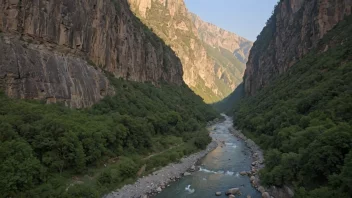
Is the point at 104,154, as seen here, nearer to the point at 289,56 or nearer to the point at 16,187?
the point at 16,187

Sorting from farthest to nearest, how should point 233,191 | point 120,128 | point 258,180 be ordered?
1. point 120,128
2. point 258,180
3. point 233,191

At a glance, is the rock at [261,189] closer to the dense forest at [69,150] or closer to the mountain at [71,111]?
the mountain at [71,111]

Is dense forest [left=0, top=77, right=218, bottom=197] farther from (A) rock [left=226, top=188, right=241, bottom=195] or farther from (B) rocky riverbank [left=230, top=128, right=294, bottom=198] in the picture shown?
(A) rock [left=226, top=188, right=241, bottom=195]

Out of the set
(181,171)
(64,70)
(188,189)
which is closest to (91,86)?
(64,70)

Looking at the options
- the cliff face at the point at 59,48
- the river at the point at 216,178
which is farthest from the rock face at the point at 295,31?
the cliff face at the point at 59,48

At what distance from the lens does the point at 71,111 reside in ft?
148

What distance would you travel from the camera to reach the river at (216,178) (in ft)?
115

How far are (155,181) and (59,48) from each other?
27523 mm

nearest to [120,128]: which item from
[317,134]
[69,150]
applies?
[69,150]

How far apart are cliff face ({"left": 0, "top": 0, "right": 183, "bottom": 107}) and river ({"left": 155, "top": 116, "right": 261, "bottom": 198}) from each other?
21375 millimetres

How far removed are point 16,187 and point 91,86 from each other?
29.9m

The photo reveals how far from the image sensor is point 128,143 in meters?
47.7

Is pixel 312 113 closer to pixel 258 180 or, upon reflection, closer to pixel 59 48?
pixel 258 180

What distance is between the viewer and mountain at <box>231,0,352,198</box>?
25.9 metres
